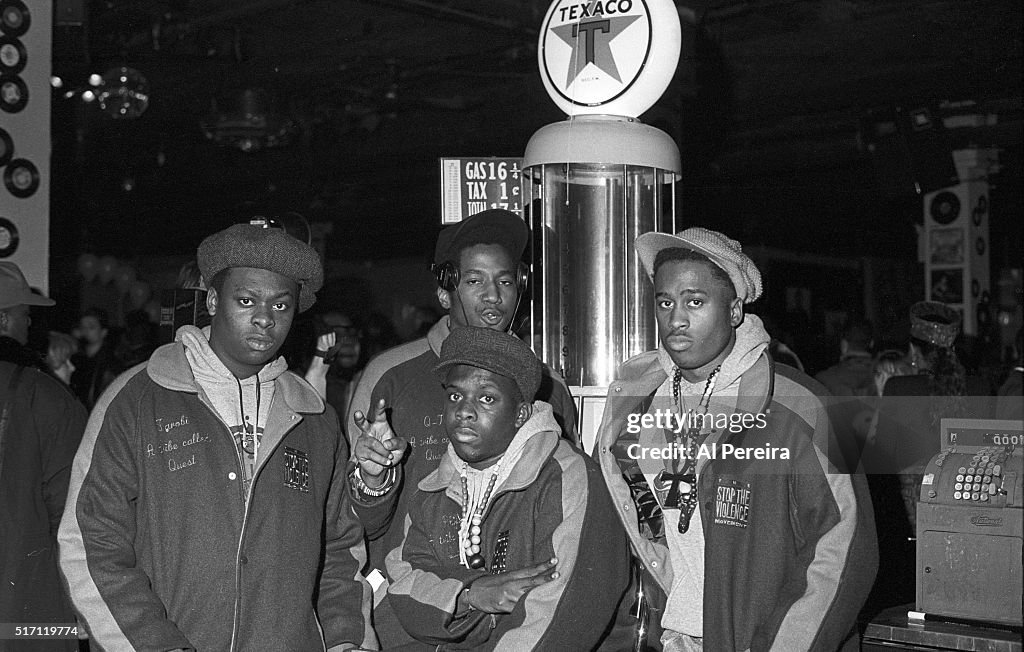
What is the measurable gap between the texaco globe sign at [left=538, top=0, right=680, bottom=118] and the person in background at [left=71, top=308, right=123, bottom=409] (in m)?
2.67

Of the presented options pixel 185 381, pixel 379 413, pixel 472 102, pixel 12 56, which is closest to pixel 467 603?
pixel 379 413

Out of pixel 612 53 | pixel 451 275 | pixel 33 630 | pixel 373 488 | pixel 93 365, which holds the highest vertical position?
pixel 612 53

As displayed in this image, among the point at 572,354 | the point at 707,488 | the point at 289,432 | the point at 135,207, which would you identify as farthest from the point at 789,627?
the point at 135,207

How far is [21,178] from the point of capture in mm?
6148

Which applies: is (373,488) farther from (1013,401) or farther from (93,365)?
(93,365)

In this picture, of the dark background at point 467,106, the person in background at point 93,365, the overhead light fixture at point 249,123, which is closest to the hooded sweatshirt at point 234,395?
the person in background at point 93,365

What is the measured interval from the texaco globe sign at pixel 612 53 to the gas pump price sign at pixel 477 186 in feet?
2.78

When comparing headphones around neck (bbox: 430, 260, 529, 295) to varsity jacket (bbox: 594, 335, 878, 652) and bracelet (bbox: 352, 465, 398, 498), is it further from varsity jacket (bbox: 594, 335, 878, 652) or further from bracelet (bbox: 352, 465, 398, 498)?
varsity jacket (bbox: 594, 335, 878, 652)

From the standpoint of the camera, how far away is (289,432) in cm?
268

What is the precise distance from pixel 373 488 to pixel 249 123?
6.53m

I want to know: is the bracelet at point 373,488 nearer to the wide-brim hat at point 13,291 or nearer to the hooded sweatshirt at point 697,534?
the hooded sweatshirt at point 697,534

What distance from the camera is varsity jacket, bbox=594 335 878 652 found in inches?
93.5

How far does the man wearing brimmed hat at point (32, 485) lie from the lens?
3.66 metres

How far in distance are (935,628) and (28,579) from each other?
9.40 ft
